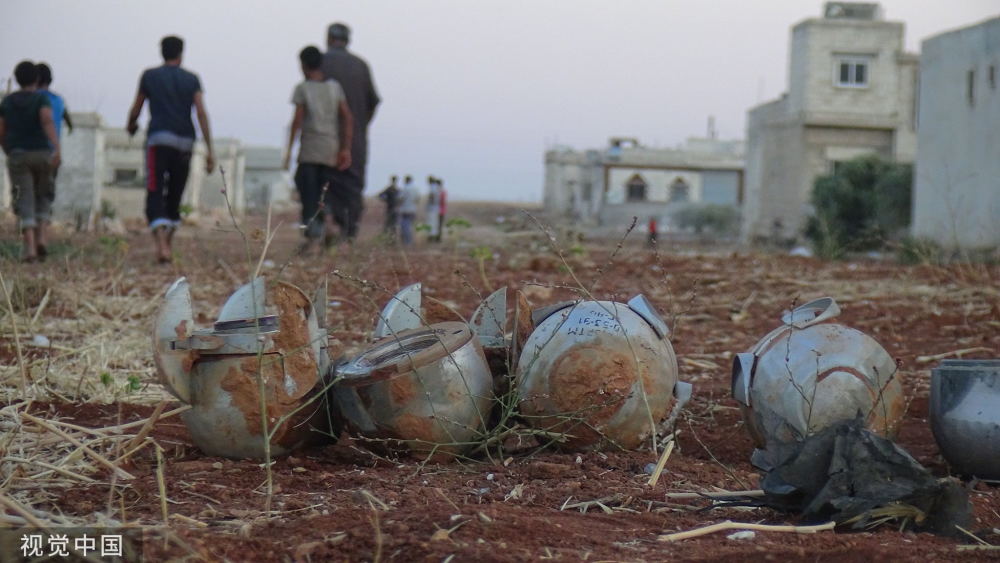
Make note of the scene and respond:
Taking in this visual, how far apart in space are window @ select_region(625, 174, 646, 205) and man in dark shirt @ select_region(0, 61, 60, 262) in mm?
44714

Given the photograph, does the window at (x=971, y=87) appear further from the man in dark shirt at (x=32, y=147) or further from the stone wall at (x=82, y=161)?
the stone wall at (x=82, y=161)

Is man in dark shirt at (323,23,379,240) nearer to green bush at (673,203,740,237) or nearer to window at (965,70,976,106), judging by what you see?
window at (965,70,976,106)

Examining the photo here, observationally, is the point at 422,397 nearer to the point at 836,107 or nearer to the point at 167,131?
the point at 167,131

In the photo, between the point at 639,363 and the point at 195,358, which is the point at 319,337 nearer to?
the point at 195,358

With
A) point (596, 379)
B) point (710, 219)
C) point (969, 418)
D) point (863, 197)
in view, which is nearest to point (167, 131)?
point (596, 379)

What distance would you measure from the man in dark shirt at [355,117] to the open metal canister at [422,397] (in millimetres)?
6363

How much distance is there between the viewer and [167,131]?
7.97 metres

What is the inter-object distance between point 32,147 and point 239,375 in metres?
6.18

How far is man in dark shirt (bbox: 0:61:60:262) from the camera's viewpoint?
817 centimetres

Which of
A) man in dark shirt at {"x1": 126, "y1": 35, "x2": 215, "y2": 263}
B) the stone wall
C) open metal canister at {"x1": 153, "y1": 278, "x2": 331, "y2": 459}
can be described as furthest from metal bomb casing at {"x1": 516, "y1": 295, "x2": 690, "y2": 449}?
the stone wall

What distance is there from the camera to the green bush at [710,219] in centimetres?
3491

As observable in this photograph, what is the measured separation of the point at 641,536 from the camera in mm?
2244

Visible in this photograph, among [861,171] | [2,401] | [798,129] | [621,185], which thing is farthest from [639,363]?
[621,185]

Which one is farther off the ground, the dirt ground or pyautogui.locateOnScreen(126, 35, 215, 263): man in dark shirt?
pyautogui.locateOnScreen(126, 35, 215, 263): man in dark shirt
